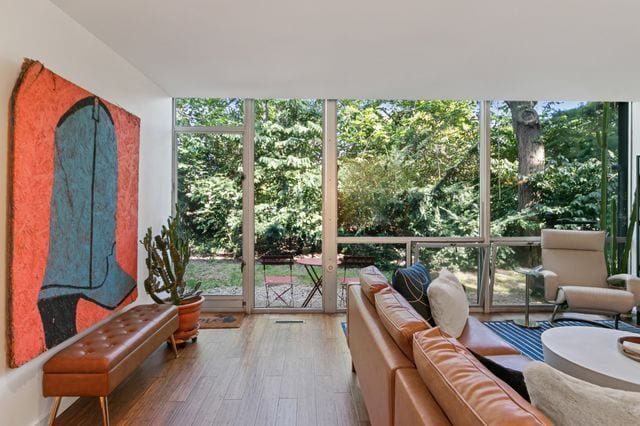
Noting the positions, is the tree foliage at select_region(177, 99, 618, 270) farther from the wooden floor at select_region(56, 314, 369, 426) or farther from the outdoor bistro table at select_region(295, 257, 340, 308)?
the wooden floor at select_region(56, 314, 369, 426)

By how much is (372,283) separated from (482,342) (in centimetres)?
82

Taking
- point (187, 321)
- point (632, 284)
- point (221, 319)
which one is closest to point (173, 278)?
point (187, 321)

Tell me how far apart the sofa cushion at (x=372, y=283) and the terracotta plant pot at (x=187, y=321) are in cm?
176

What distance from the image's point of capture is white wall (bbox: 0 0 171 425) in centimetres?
172

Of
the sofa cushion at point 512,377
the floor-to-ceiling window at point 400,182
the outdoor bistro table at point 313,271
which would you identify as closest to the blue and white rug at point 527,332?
the floor-to-ceiling window at point 400,182

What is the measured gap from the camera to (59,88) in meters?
2.02

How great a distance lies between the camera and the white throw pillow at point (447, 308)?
2.19 meters

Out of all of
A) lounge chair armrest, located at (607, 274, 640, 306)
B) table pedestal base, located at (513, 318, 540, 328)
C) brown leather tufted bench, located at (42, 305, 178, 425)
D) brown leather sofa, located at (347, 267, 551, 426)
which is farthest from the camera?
table pedestal base, located at (513, 318, 540, 328)

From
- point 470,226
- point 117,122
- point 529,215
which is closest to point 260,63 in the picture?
point 117,122

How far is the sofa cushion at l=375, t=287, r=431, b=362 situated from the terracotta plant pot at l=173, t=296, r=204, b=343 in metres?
2.03

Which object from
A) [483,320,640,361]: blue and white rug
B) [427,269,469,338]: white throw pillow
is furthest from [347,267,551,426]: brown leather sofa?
[483,320,640,361]: blue and white rug

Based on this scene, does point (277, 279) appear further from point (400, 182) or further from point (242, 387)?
point (400, 182)

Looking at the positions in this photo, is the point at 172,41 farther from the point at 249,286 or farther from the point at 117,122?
the point at 249,286

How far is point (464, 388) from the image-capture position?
971 millimetres
